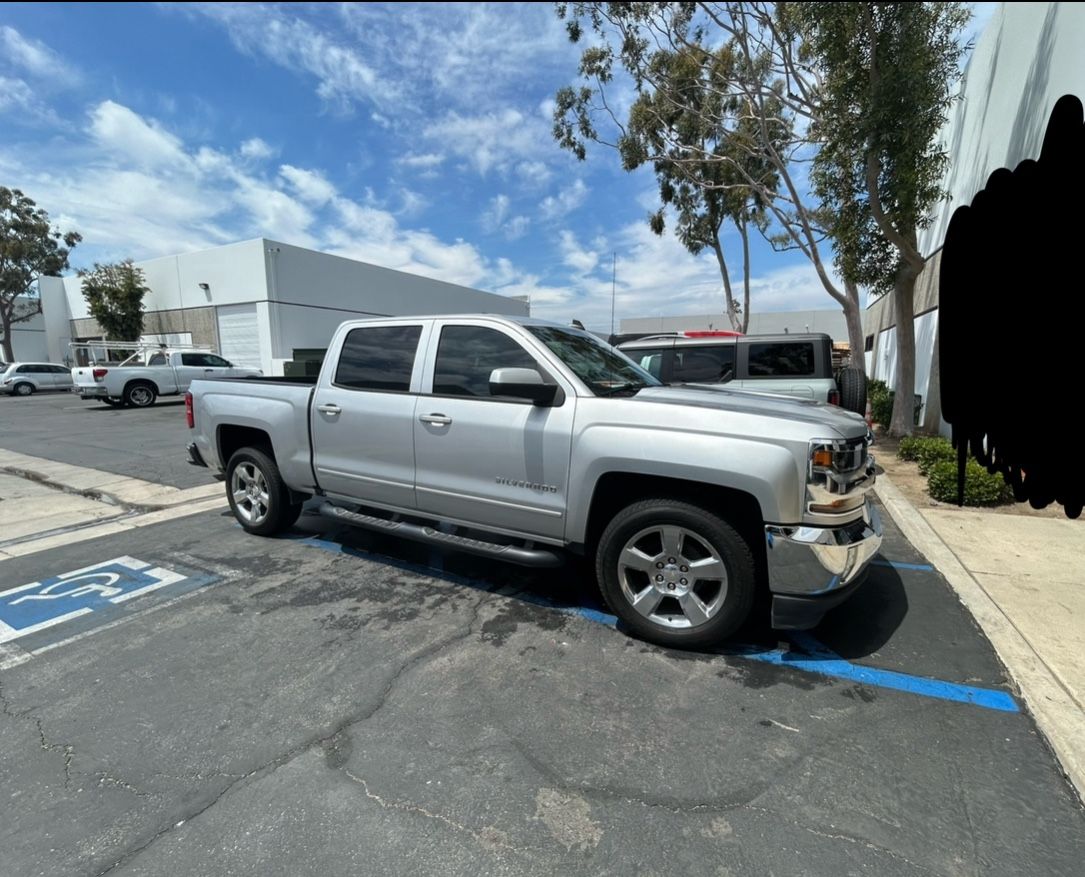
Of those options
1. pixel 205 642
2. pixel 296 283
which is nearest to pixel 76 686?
pixel 205 642

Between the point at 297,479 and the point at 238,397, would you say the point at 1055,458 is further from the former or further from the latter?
the point at 238,397

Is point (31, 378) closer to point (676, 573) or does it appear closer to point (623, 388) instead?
point (623, 388)

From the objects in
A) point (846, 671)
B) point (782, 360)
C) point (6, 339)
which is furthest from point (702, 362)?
point (6, 339)

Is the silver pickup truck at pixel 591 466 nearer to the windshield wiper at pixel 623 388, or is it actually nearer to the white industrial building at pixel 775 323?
the windshield wiper at pixel 623 388

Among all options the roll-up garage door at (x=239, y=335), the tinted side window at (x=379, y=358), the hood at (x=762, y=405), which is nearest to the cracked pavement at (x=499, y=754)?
the hood at (x=762, y=405)

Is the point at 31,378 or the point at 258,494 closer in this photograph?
the point at 258,494

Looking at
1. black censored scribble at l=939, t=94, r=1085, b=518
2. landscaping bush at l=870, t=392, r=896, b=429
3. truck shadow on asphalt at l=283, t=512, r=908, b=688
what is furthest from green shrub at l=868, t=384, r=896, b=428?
black censored scribble at l=939, t=94, r=1085, b=518

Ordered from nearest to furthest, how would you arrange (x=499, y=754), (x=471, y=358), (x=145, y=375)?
(x=499, y=754), (x=471, y=358), (x=145, y=375)

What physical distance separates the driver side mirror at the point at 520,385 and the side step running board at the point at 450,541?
3.33ft

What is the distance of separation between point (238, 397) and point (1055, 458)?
5790mm

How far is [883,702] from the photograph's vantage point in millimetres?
2816

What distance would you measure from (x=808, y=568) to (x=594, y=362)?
1946 millimetres

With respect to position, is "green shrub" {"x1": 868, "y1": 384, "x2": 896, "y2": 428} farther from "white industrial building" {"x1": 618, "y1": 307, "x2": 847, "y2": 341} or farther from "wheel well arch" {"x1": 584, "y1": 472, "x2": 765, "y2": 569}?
"white industrial building" {"x1": 618, "y1": 307, "x2": 847, "y2": 341}

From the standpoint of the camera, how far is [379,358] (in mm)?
4402
